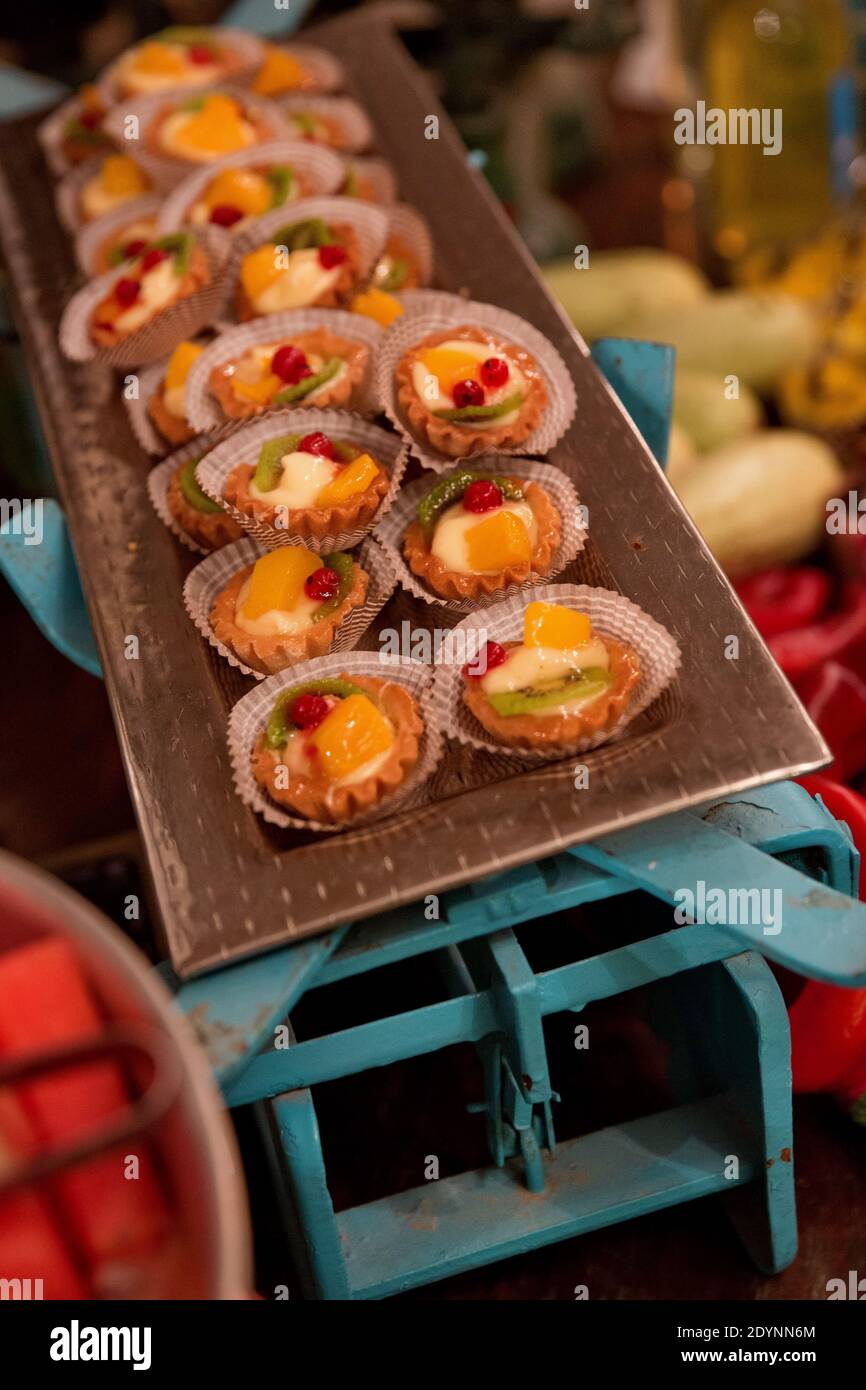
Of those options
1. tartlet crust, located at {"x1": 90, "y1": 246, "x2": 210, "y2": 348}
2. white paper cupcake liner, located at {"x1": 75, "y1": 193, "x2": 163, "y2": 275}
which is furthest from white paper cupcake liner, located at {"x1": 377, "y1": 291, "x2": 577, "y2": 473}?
white paper cupcake liner, located at {"x1": 75, "y1": 193, "x2": 163, "y2": 275}

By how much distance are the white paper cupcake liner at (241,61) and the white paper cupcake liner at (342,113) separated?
0.13m

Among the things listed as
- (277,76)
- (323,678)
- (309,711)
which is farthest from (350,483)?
(277,76)

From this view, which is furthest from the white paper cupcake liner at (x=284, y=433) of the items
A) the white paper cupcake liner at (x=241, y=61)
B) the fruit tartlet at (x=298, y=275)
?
the white paper cupcake liner at (x=241, y=61)

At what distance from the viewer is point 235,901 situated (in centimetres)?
203

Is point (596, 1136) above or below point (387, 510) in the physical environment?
below

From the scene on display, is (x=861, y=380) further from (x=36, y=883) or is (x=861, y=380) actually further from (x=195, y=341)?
(x=36, y=883)

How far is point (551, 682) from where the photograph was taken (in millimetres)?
2242

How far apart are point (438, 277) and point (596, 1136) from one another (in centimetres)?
202

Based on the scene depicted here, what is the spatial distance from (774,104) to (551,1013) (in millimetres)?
3837

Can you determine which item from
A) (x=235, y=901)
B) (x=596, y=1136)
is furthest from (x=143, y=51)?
(x=596, y=1136)

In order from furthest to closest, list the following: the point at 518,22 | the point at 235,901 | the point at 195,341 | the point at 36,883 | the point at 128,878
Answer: the point at 518,22 → the point at 128,878 → the point at 195,341 → the point at 235,901 → the point at 36,883

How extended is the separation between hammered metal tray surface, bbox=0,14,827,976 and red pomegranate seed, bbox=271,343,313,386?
371 millimetres

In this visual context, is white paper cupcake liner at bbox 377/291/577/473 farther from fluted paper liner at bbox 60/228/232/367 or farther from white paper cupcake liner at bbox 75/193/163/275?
white paper cupcake liner at bbox 75/193/163/275

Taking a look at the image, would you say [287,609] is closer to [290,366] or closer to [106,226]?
[290,366]
